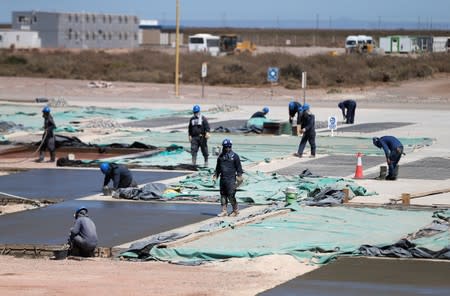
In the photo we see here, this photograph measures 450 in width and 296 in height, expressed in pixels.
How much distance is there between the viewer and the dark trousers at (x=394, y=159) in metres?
29.3

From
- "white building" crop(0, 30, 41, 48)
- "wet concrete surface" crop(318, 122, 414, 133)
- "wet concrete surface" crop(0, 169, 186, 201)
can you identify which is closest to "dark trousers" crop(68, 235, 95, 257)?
"wet concrete surface" crop(0, 169, 186, 201)

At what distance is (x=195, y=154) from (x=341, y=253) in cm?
1313

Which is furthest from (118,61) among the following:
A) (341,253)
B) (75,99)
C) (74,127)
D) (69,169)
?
(341,253)

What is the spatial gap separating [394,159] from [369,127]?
17956 mm

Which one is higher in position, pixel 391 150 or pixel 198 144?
pixel 391 150

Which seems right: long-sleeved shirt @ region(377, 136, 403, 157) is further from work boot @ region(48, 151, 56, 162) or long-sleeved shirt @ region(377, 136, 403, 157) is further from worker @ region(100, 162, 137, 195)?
work boot @ region(48, 151, 56, 162)

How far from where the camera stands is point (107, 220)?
24406mm

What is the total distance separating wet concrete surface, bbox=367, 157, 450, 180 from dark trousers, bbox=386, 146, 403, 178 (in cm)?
100

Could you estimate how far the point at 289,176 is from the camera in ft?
100

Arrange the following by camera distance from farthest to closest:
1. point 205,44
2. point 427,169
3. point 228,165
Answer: point 205,44 < point 427,169 < point 228,165

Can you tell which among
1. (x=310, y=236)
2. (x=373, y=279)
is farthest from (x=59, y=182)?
(x=373, y=279)

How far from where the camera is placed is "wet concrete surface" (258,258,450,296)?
17406 mm

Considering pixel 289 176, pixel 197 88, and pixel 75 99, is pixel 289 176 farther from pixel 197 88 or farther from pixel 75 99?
pixel 197 88

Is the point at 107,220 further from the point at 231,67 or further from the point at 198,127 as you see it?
the point at 231,67
